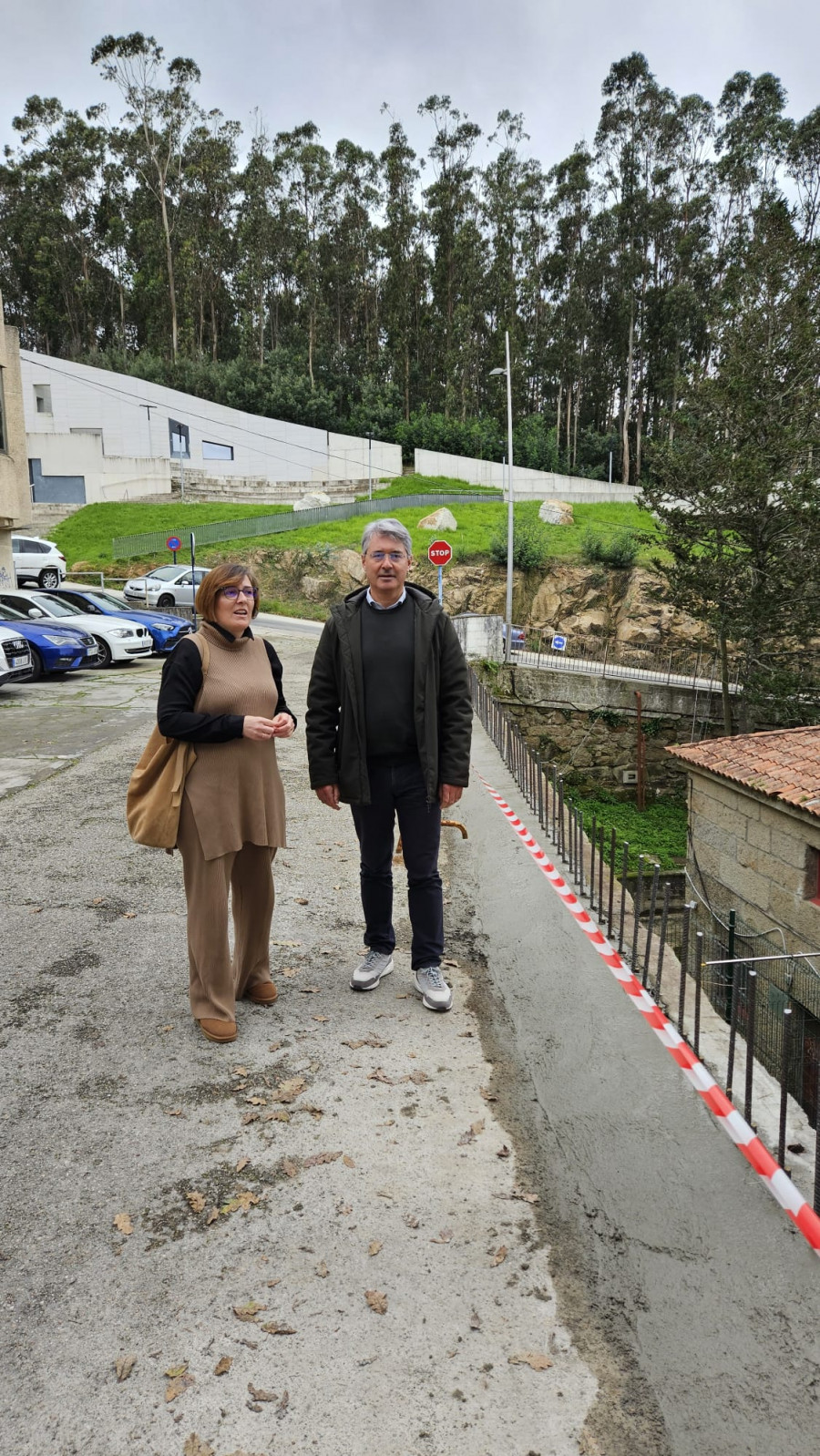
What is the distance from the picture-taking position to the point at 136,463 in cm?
4531

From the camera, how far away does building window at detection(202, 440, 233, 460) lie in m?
48.7

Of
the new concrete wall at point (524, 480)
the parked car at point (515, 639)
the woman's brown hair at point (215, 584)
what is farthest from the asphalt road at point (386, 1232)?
the new concrete wall at point (524, 480)

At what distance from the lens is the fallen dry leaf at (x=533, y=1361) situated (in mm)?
2006

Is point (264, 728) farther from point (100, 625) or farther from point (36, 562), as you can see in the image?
point (36, 562)

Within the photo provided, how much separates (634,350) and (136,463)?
34420 millimetres

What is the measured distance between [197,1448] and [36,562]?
97.4ft

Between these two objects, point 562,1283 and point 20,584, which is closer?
point 562,1283

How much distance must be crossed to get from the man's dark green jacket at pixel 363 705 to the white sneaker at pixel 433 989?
834mm

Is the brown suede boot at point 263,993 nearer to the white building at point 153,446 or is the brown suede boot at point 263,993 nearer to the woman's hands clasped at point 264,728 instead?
the woman's hands clasped at point 264,728

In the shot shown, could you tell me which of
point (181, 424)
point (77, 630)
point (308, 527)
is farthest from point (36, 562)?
point (181, 424)

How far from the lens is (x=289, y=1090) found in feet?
10.4

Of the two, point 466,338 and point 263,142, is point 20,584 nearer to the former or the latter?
point 466,338

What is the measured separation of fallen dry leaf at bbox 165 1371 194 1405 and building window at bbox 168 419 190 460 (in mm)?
50103

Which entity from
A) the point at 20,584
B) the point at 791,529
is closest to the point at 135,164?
the point at 20,584
